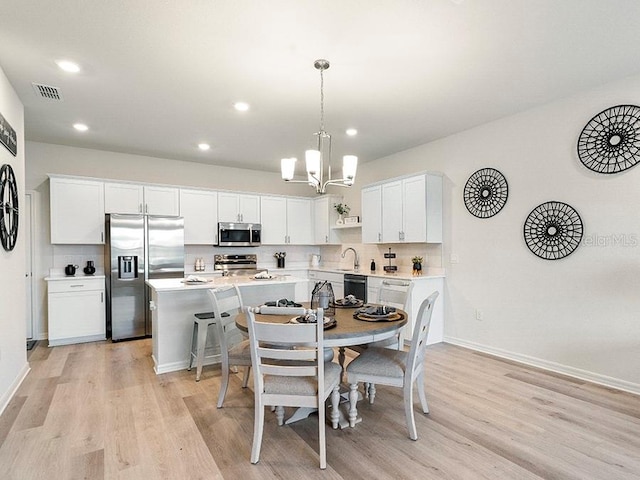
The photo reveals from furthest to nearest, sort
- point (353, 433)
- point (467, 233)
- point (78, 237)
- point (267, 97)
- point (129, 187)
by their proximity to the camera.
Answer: point (129, 187) → point (78, 237) → point (467, 233) → point (267, 97) → point (353, 433)

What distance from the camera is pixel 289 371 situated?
2.09 metres

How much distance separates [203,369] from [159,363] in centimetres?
44

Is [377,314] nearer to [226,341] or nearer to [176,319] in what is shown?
[226,341]

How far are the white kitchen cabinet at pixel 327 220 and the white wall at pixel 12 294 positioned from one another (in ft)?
14.5

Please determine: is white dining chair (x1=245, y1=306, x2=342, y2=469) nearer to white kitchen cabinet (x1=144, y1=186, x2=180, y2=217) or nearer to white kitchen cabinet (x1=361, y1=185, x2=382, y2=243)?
white kitchen cabinet (x1=361, y1=185, x2=382, y2=243)

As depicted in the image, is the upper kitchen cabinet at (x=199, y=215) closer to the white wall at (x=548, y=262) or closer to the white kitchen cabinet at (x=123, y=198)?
the white kitchen cabinet at (x=123, y=198)

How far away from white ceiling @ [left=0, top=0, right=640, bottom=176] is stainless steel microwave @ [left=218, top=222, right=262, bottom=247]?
1979mm

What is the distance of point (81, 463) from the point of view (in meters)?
2.14

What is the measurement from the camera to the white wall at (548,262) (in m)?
3.23

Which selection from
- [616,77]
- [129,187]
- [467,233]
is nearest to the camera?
[616,77]

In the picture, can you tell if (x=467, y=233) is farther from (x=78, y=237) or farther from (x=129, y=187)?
(x=78, y=237)

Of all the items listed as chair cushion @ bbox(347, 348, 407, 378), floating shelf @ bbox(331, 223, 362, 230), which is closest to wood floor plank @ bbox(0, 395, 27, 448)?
chair cushion @ bbox(347, 348, 407, 378)

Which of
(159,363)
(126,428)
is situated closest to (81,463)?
(126,428)

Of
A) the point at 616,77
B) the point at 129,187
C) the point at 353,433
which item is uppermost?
the point at 616,77
